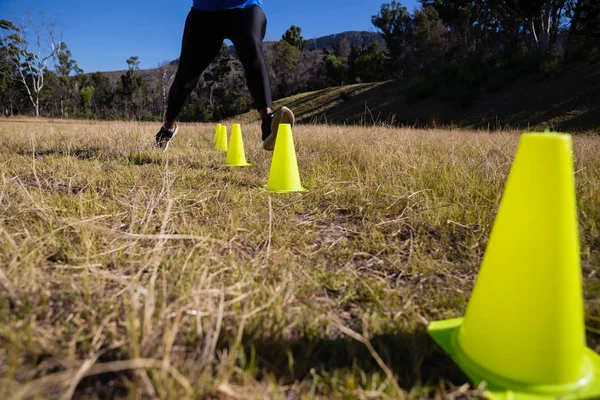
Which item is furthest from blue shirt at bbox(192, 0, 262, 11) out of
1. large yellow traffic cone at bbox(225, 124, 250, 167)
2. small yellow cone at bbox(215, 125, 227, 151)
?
small yellow cone at bbox(215, 125, 227, 151)

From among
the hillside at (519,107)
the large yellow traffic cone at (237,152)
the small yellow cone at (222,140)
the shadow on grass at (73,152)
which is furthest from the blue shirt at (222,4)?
the hillside at (519,107)

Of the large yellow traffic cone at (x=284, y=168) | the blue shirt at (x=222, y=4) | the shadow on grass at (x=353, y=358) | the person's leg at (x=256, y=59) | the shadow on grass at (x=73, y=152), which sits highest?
the blue shirt at (x=222, y=4)

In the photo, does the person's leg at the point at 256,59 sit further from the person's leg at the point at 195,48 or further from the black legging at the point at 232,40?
the person's leg at the point at 195,48

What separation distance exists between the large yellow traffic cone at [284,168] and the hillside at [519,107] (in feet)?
20.2

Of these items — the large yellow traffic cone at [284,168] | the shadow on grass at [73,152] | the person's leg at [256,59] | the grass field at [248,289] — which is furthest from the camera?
the shadow on grass at [73,152]

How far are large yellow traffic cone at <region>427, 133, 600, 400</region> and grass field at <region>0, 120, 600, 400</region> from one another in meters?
0.12

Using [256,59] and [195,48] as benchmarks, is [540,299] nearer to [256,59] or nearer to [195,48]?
[256,59]

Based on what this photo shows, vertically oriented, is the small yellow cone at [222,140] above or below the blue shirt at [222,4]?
below

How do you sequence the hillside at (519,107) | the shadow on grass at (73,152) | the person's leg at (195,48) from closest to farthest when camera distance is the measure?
the person's leg at (195,48) < the shadow on grass at (73,152) < the hillside at (519,107)

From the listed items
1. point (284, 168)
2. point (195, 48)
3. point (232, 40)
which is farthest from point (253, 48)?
point (284, 168)

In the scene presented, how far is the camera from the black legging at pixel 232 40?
2.94m

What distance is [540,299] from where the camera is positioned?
0.84 m

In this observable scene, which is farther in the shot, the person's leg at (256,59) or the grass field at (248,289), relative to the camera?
the person's leg at (256,59)

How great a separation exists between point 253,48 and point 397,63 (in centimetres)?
3408
